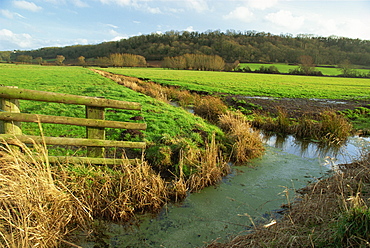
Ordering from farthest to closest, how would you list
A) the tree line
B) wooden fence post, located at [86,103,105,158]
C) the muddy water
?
the tree line, wooden fence post, located at [86,103,105,158], the muddy water

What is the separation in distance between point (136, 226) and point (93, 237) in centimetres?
85

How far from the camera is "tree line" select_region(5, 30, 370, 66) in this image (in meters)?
124

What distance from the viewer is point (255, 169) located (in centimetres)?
843

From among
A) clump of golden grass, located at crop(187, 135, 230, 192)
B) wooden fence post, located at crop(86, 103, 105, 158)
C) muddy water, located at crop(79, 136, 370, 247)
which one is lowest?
muddy water, located at crop(79, 136, 370, 247)

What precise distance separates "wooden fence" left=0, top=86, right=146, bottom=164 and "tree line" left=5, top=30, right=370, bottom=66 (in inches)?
4920

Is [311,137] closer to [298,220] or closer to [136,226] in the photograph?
[298,220]

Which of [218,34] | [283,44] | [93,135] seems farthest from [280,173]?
[218,34]

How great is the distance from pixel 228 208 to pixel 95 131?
12.0ft

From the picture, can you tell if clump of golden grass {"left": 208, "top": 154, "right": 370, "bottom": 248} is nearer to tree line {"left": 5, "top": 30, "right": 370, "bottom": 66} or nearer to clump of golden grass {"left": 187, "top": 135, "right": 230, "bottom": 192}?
clump of golden grass {"left": 187, "top": 135, "right": 230, "bottom": 192}

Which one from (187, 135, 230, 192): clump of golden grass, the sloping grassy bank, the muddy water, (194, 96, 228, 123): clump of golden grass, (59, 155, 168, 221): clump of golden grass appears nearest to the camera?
the sloping grassy bank

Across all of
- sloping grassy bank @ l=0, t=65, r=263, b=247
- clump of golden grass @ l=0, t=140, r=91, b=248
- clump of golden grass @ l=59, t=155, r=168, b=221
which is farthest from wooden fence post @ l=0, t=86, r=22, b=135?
clump of golden grass @ l=59, t=155, r=168, b=221

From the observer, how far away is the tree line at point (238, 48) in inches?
4865

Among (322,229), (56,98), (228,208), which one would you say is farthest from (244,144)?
(56,98)

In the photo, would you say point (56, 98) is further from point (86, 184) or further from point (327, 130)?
point (327, 130)
